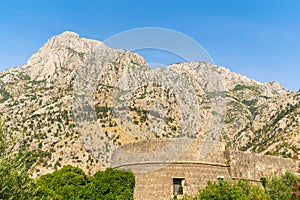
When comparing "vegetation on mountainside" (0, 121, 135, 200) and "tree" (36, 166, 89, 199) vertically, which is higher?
"tree" (36, 166, 89, 199)

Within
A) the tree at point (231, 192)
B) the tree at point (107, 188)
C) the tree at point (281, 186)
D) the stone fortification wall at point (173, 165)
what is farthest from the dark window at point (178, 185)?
the tree at point (281, 186)

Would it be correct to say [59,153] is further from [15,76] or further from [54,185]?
[15,76]

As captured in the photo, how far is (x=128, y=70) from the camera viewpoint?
36.2m

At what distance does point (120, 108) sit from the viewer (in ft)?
94.7

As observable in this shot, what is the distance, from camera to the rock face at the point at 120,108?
2994cm

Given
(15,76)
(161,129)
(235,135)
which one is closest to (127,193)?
(161,129)

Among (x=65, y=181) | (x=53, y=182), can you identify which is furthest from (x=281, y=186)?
(x=53, y=182)

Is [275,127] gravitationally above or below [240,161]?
above

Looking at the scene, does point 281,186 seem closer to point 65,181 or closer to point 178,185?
point 178,185

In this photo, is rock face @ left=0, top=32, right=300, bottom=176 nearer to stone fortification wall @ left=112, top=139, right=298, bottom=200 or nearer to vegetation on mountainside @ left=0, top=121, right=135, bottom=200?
vegetation on mountainside @ left=0, top=121, right=135, bottom=200

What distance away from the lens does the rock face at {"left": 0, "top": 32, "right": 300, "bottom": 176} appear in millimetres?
29938

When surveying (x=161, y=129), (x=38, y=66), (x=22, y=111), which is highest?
(x=38, y=66)

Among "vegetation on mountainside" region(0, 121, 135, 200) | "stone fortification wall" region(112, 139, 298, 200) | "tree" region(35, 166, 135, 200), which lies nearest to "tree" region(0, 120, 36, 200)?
"vegetation on mountainside" region(0, 121, 135, 200)

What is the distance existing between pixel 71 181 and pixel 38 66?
91.2 m
